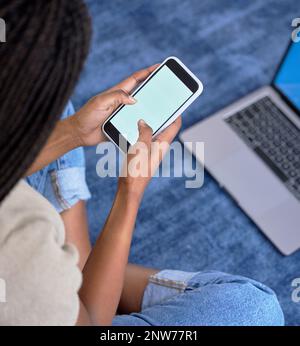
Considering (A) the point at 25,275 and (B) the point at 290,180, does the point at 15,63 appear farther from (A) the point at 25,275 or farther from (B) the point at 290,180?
(B) the point at 290,180

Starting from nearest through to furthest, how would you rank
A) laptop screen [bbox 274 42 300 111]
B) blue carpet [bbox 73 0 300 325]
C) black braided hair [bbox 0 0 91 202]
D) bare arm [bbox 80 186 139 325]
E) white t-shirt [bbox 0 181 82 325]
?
black braided hair [bbox 0 0 91 202] < white t-shirt [bbox 0 181 82 325] < bare arm [bbox 80 186 139 325] < laptop screen [bbox 274 42 300 111] < blue carpet [bbox 73 0 300 325]

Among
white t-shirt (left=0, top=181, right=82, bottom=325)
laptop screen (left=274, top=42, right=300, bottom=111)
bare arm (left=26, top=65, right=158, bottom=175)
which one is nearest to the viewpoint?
white t-shirt (left=0, top=181, right=82, bottom=325)

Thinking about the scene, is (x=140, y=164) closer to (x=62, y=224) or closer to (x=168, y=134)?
(x=168, y=134)

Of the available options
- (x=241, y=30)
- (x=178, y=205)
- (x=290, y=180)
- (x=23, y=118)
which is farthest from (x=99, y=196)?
(x=23, y=118)

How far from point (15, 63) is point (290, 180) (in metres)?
0.79

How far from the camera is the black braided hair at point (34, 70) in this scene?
1.39 ft

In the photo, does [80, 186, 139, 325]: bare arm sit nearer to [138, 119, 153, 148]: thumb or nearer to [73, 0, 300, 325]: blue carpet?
[138, 119, 153, 148]: thumb

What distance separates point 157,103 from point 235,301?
353 millimetres

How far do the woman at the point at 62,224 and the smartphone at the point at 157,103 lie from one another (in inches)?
0.8

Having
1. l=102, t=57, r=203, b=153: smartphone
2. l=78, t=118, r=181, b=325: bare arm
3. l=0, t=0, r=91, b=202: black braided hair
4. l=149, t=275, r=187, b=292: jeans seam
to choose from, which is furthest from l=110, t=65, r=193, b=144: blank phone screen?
l=0, t=0, r=91, b=202: black braided hair

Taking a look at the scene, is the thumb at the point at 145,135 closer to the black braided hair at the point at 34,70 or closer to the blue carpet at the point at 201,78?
the black braided hair at the point at 34,70

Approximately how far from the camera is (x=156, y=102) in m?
0.87

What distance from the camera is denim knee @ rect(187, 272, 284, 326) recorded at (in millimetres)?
771

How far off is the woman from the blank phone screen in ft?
0.08
